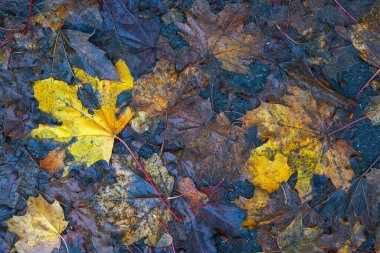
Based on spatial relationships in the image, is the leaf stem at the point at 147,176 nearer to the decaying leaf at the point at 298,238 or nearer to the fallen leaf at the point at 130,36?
the fallen leaf at the point at 130,36

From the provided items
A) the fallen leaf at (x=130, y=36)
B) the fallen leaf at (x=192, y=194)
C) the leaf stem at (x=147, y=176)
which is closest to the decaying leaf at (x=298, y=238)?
the fallen leaf at (x=192, y=194)

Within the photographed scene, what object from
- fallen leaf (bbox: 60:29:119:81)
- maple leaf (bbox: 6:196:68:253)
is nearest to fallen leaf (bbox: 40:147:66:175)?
maple leaf (bbox: 6:196:68:253)

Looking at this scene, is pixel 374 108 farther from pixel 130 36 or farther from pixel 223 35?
pixel 130 36

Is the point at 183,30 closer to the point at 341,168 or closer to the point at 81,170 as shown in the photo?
the point at 81,170

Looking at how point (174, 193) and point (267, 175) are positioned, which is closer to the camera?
point (267, 175)

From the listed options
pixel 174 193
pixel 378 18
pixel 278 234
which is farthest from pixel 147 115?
pixel 378 18

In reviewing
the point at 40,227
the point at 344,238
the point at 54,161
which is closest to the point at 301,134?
the point at 344,238
